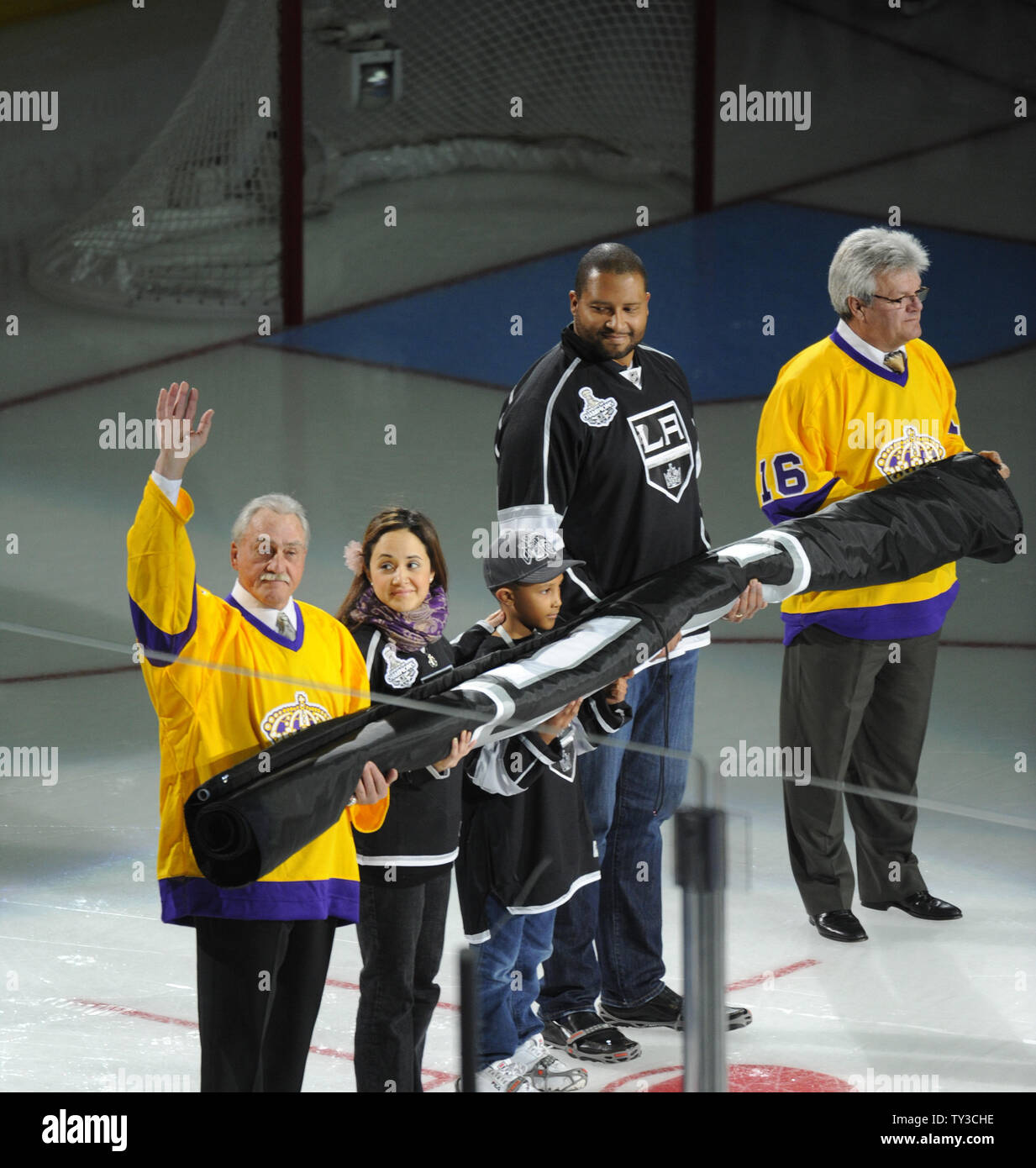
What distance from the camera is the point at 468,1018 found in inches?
86.1

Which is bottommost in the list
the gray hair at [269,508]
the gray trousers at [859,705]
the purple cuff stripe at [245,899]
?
the purple cuff stripe at [245,899]

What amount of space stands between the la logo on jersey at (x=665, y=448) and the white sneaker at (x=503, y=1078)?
151 centimetres

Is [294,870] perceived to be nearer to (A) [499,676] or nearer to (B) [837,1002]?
(A) [499,676]

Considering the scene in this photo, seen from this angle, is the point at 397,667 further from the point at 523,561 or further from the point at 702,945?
the point at 702,945

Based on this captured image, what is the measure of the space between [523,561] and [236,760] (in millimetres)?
912

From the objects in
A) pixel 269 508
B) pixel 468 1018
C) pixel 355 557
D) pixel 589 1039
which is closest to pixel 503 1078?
pixel 468 1018

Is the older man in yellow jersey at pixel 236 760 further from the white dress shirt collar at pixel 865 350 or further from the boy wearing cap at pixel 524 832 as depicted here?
the white dress shirt collar at pixel 865 350

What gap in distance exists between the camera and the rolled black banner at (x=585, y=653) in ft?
8.09

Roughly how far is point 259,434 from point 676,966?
6.06 meters

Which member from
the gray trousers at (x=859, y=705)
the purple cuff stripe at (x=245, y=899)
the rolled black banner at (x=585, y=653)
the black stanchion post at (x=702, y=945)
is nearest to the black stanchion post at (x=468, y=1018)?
the black stanchion post at (x=702, y=945)

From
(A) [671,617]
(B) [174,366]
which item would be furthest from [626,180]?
(A) [671,617]
